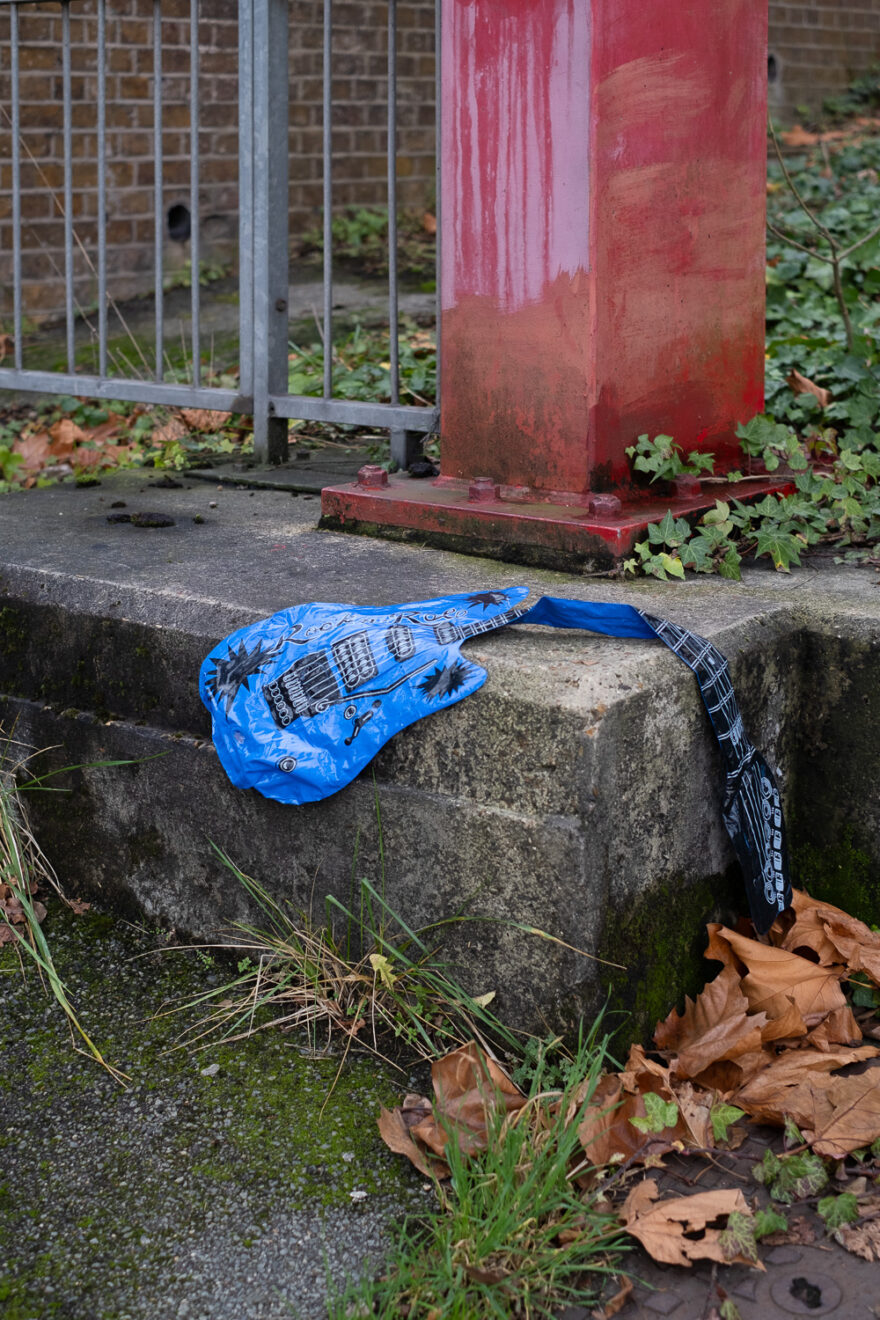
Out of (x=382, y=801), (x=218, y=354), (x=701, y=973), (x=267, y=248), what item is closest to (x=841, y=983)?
(x=701, y=973)

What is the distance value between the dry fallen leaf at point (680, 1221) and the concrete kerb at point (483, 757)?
31 cm

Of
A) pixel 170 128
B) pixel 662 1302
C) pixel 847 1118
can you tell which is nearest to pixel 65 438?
pixel 170 128

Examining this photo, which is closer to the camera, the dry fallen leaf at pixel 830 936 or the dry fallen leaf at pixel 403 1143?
the dry fallen leaf at pixel 403 1143

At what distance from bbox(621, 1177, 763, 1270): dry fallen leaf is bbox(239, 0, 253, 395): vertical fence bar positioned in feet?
7.87

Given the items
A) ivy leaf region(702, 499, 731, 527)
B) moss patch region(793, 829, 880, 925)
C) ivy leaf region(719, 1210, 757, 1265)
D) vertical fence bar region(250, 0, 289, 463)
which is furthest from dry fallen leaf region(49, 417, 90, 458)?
ivy leaf region(719, 1210, 757, 1265)

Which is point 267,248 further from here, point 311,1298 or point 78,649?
point 311,1298

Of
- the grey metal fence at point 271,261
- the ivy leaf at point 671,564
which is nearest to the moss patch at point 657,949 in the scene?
the ivy leaf at point 671,564

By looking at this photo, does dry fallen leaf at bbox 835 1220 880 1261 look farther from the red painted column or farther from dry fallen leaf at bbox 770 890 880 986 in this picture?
the red painted column

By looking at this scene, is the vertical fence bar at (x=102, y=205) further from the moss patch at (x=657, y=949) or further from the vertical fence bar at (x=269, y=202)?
the moss patch at (x=657, y=949)

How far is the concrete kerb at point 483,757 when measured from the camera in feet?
6.36

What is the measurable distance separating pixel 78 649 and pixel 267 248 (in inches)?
53.0

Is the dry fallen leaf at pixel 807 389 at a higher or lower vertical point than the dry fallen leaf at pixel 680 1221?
higher

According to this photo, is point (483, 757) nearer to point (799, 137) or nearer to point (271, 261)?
point (271, 261)

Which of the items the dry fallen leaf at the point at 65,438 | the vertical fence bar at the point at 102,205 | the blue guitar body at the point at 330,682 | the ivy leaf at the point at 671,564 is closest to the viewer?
the blue guitar body at the point at 330,682
